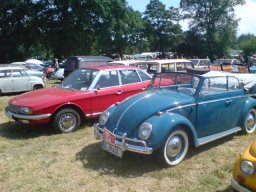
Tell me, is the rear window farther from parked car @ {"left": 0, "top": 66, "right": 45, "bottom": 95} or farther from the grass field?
the grass field

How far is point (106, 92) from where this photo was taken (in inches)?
333

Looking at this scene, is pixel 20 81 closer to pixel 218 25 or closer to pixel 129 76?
pixel 129 76

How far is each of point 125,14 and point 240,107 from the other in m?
30.5

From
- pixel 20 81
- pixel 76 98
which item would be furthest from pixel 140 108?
pixel 20 81

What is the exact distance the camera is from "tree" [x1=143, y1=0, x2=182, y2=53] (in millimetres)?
55469

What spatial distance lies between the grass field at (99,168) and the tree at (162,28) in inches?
1948

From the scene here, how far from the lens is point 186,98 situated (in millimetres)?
6055

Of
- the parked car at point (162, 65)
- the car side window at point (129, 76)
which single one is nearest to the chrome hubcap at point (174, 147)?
the car side window at point (129, 76)

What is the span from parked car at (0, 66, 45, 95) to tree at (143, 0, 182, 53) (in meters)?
41.8

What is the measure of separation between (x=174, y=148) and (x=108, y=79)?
3.51 m

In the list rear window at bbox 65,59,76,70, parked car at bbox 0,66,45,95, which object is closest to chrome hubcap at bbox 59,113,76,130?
parked car at bbox 0,66,45,95

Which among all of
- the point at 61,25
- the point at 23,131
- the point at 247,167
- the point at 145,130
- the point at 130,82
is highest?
the point at 61,25

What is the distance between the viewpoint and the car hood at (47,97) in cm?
757

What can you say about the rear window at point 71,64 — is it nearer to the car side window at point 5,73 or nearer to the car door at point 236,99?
the car side window at point 5,73
